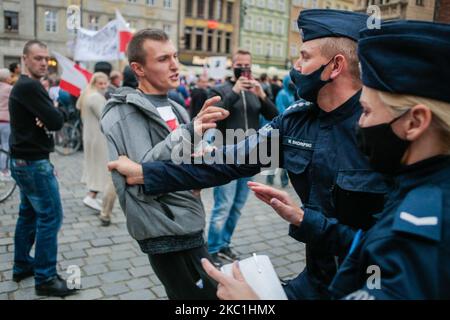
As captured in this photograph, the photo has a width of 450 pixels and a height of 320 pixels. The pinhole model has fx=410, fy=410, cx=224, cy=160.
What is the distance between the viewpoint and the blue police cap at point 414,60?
1.22 m

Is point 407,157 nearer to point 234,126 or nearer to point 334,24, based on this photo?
point 334,24

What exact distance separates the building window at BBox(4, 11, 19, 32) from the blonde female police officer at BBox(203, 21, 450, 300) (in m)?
4.12

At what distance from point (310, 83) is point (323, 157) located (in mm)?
359

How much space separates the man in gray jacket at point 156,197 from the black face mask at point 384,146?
98cm

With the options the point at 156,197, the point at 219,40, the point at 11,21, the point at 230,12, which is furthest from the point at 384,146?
the point at 219,40

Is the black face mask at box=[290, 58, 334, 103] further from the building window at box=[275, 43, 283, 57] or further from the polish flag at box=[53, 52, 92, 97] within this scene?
the building window at box=[275, 43, 283, 57]

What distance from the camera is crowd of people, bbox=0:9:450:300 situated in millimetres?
1191

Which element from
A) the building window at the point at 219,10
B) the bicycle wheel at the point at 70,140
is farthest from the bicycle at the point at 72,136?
the building window at the point at 219,10

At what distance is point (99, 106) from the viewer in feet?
22.0

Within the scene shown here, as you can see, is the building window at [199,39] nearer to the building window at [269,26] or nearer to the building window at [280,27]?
the building window at [269,26]

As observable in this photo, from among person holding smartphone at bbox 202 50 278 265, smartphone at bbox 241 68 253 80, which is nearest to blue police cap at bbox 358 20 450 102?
person holding smartphone at bbox 202 50 278 265

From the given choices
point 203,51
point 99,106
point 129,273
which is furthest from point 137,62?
point 203,51
